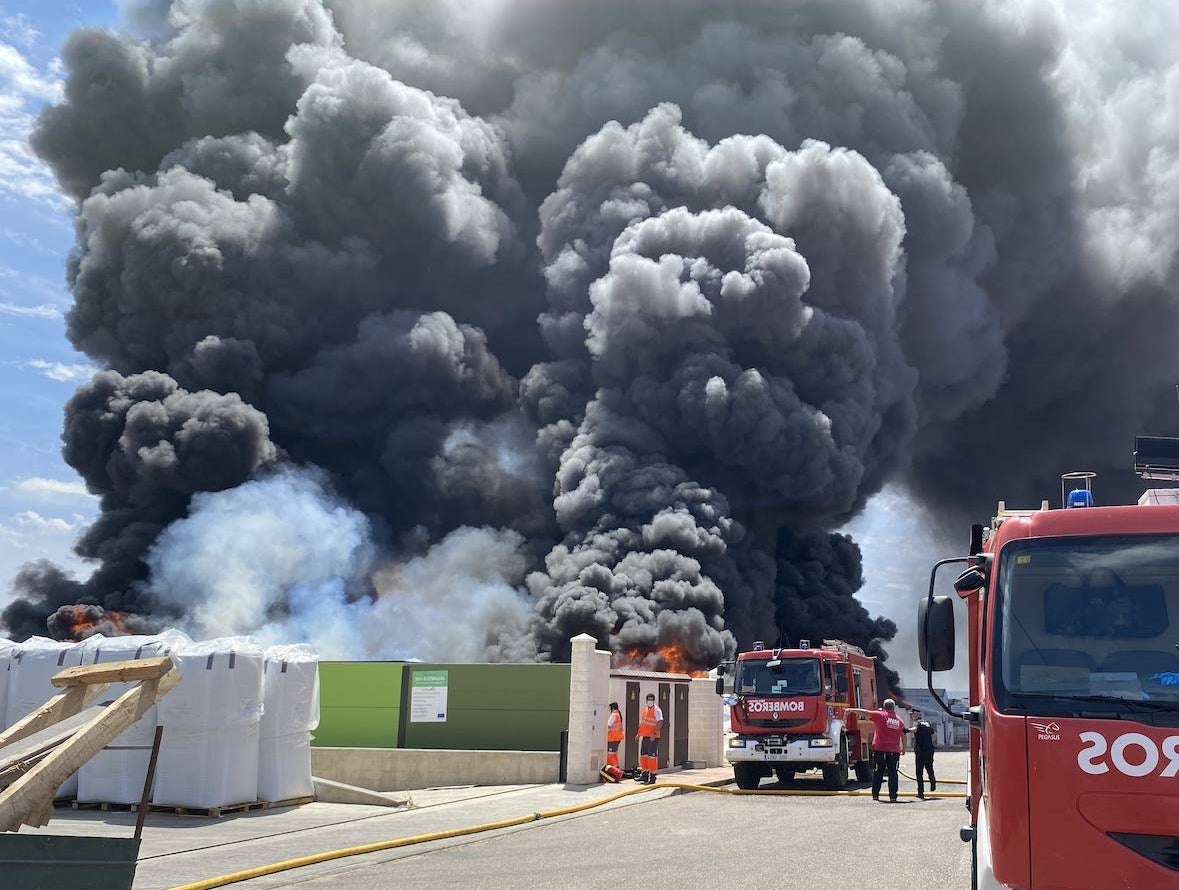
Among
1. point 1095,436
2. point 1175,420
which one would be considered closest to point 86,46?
point 1095,436

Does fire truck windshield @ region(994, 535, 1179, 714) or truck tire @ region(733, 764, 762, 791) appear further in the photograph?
truck tire @ region(733, 764, 762, 791)

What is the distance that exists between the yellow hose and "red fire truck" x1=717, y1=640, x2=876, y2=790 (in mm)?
565

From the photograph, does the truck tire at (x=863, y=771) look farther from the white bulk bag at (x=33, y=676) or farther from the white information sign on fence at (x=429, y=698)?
the white bulk bag at (x=33, y=676)

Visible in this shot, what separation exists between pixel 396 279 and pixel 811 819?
4426cm

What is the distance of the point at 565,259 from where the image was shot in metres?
53.1

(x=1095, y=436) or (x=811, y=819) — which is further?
(x=1095, y=436)

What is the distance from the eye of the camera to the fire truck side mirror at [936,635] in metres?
7.16

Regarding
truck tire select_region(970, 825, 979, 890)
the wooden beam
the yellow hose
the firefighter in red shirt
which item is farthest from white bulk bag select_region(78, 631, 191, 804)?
truck tire select_region(970, 825, 979, 890)

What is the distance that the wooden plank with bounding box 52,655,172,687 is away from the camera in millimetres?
5984

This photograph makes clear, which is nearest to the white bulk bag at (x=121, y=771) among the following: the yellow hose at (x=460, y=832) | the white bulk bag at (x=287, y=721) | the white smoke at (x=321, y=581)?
the white bulk bag at (x=287, y=721)

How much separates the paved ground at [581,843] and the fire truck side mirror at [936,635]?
391cm

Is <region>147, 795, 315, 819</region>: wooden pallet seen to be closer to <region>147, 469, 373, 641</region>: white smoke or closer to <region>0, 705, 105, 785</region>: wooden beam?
<region>0, 705, 105, 785</region>: wooden beam

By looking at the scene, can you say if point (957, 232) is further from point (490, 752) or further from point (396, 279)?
point (490, 752)

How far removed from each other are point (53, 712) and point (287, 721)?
11.6m
